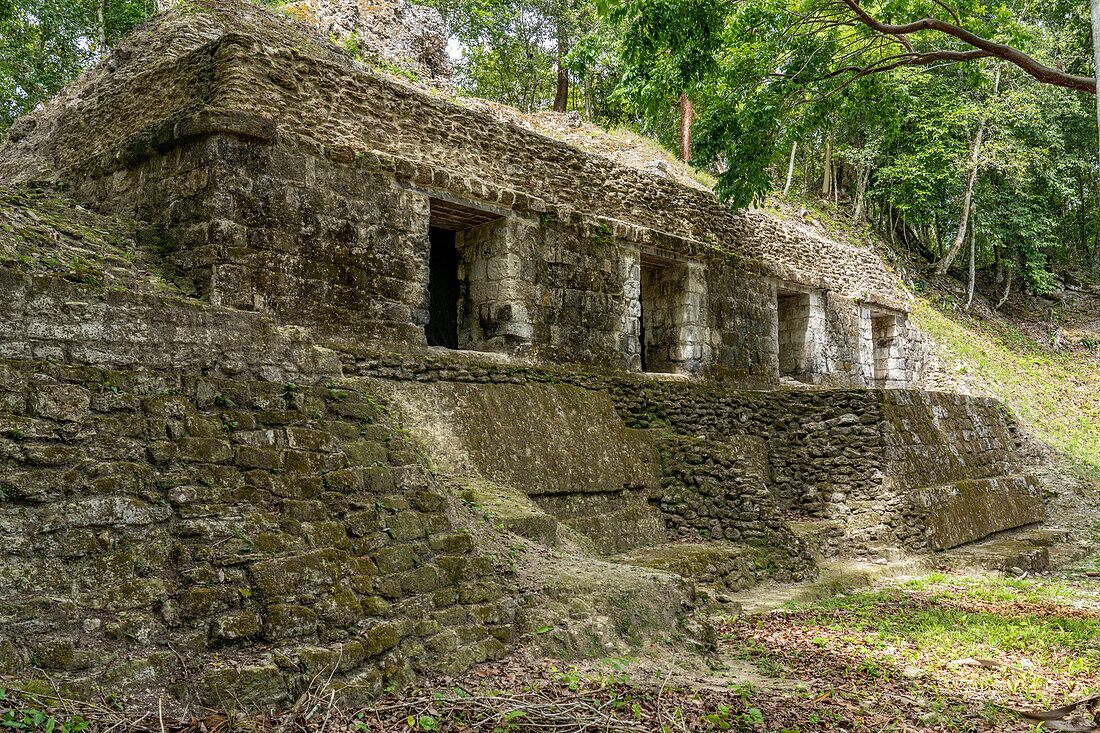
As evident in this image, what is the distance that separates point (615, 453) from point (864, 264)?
884 cm

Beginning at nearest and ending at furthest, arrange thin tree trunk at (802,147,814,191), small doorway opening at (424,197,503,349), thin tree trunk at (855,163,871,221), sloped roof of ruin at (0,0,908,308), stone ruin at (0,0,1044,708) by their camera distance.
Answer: stone ruin at (0,0,1044,708) < sloped roof of ruin at (0,0,908,308) < small doorway opening at (424,197,503,349) < thin tree trunk at (855,163,871,221) < thin tree trunk at (802,147,814,191)

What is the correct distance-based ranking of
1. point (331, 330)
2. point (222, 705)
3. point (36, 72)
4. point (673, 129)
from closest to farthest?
point (222, 705)
point (331, 330)
point (36, 72)
point (673, 129)

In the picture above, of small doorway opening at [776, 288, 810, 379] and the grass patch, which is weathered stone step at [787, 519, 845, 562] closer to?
the grass patch

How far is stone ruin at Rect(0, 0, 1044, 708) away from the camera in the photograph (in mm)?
3584

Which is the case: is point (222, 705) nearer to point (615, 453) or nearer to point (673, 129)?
point (615, 453)

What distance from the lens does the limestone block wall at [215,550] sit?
128 inches

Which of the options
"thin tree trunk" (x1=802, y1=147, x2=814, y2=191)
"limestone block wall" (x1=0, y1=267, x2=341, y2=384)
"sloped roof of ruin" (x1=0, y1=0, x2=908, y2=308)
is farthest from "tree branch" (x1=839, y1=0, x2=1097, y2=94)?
"thin tree trunk" (x1=802, y1=147, x2=814, y2=191)

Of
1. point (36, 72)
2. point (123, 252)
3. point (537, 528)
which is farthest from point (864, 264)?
point (36, 72)

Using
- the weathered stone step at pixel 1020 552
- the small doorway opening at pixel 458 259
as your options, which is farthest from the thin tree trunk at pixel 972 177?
the small doorway opening at pixel 458 259

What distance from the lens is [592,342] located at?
31.3 ft

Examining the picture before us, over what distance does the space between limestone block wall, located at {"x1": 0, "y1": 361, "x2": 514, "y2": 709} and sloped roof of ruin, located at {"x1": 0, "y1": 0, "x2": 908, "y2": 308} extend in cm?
351

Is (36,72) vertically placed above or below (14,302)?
above

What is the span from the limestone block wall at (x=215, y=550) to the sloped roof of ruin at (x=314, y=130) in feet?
11.5

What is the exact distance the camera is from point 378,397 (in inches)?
225
